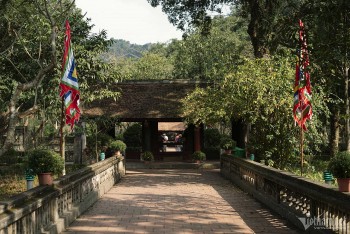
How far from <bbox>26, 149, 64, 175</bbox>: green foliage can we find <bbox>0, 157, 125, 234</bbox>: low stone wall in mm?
326

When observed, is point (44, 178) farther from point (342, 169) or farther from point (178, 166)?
point (178, 166)

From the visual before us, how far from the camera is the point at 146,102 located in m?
24.7

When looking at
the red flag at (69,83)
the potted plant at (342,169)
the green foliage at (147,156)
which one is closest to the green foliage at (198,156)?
the green foliage at (147,156)

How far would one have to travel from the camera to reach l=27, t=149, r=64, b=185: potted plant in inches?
302

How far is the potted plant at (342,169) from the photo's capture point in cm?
645

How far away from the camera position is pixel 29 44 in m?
16.0

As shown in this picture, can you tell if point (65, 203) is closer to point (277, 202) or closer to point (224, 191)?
point (277, 202)

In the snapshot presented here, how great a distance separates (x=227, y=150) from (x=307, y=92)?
9473mm

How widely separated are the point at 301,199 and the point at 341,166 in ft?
4.02

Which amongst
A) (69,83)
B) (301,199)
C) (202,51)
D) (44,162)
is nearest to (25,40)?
(69,83)

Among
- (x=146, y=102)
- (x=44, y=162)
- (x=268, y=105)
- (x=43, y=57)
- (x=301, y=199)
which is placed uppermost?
(x=43, y=57)

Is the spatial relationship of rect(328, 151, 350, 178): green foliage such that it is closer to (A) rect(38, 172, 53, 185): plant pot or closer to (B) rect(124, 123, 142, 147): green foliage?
(A) rect(38, 172, 53, 185): plant pot

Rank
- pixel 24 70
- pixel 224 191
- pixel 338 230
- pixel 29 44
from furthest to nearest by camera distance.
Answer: pixel 24 70, pixel 29 44, pixel 224 191, pixel 338 230

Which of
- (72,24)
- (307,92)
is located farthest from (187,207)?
(72,24)
